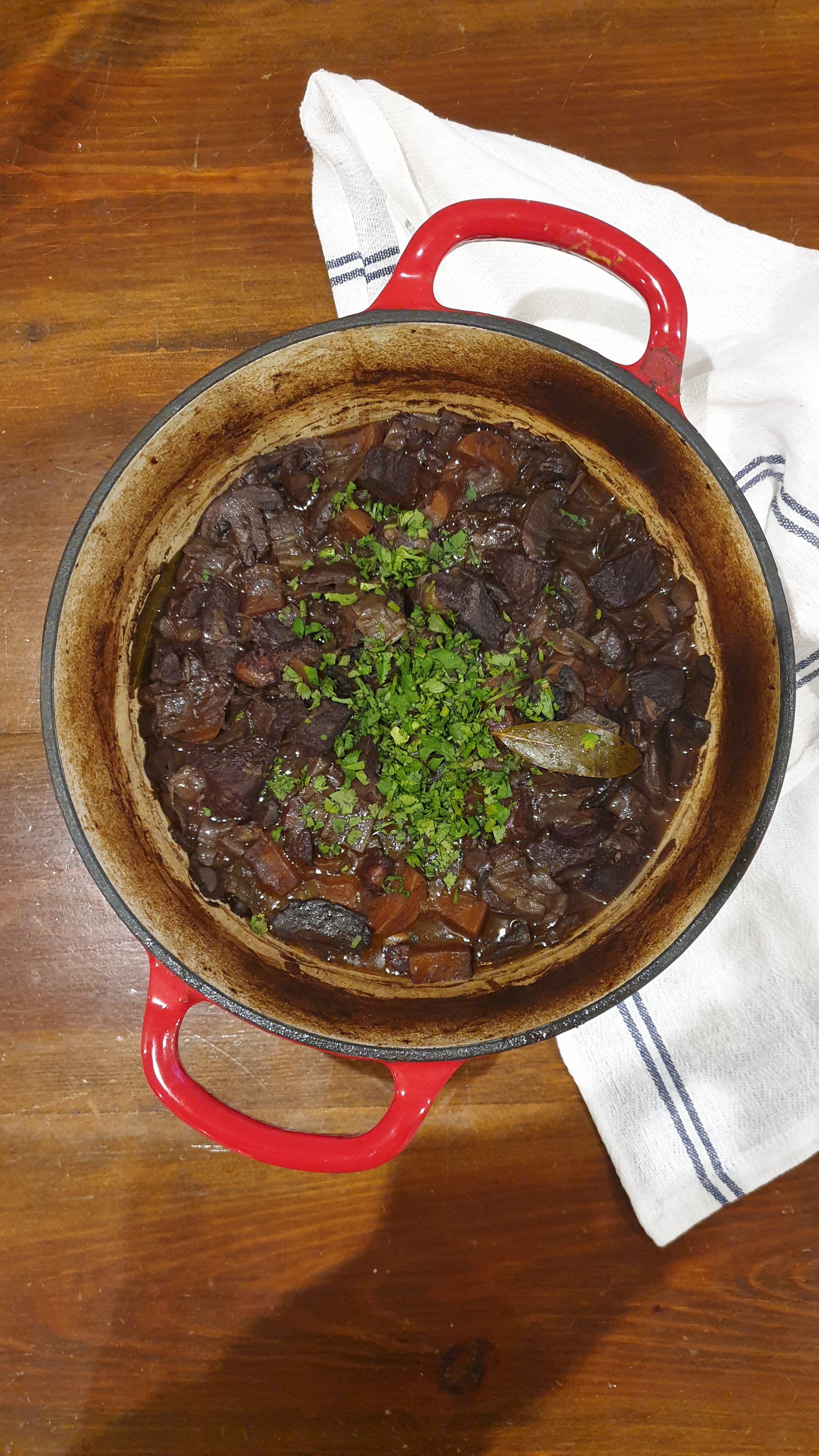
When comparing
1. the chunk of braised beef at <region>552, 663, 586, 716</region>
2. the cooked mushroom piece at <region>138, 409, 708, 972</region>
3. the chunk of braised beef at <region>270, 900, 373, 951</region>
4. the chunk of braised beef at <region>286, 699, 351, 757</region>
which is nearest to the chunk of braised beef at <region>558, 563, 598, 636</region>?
the cooked mushroom piece at <region>138, 409, 708, 972</region>

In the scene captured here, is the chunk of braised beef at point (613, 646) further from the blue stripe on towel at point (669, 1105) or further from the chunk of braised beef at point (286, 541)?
the blue stripe on towel at point (669, 1105)

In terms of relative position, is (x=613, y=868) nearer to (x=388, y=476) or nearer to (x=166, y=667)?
(x=388, y=476)

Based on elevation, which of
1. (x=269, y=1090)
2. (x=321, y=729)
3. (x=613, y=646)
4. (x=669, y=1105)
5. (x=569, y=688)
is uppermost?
(x=613, y=646)

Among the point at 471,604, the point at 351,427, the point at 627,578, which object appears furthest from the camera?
the point at 351,427

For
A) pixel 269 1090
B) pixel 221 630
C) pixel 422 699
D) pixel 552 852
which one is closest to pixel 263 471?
pixel 221 630

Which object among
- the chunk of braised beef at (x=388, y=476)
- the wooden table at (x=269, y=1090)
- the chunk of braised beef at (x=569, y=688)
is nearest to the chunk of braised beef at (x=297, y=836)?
the wooden table at (x=269, y=1090)

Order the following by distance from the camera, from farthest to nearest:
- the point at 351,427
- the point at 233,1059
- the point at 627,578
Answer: the point at 233,1059
the point at 351,427
the point at 627,578
